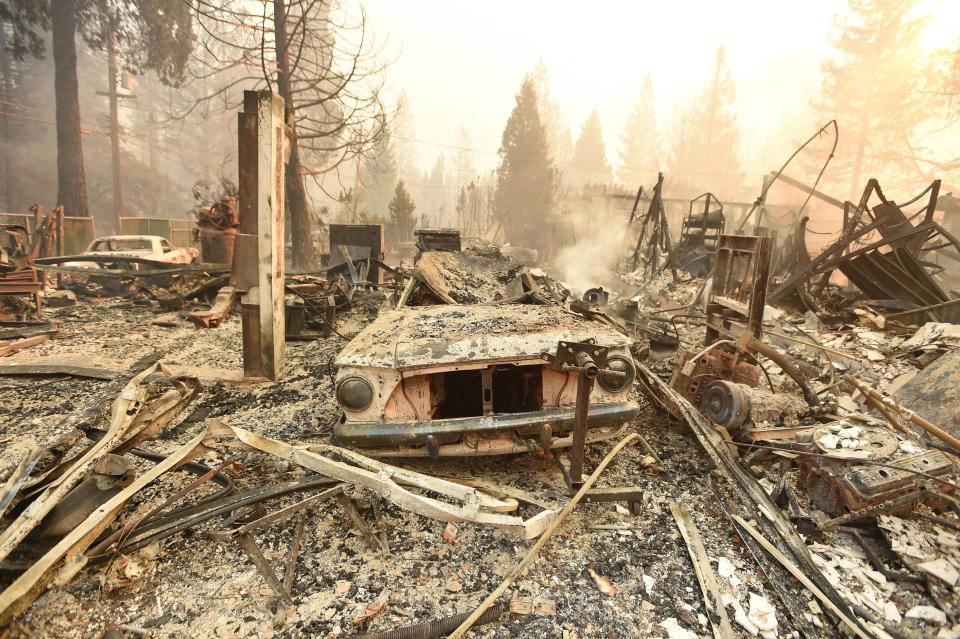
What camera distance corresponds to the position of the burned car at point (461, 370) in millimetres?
2631

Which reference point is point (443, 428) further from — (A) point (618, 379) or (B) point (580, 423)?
(A) point (618, 379)

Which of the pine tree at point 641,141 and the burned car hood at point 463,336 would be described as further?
the pine tree at point 641,141

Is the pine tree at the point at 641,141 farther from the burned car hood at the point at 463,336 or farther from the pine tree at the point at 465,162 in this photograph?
the burned car hood at the point at 463,336

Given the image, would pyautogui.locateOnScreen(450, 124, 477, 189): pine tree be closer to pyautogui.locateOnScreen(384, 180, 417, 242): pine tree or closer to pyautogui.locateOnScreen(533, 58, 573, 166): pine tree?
pyautogui.locateOnScreen(533, 58, 573, 166): pine tree

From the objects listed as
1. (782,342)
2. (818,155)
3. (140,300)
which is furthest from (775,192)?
(140,300)

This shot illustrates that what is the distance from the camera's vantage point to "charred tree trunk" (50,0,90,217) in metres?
16.2

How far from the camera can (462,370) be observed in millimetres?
2791

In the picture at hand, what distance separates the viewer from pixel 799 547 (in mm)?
2303

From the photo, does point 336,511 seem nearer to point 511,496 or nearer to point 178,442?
point 511,496

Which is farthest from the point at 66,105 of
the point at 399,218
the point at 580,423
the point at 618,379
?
the point at 580,423

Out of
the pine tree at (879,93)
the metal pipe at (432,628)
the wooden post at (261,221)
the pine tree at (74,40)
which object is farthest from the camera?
the pine tree at (879,93)

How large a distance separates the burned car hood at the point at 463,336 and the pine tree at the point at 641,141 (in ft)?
202

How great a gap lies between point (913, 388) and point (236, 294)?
7141mm

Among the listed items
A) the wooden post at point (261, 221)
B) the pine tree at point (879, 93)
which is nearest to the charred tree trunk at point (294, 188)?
the wooden post at point (261, 221)
